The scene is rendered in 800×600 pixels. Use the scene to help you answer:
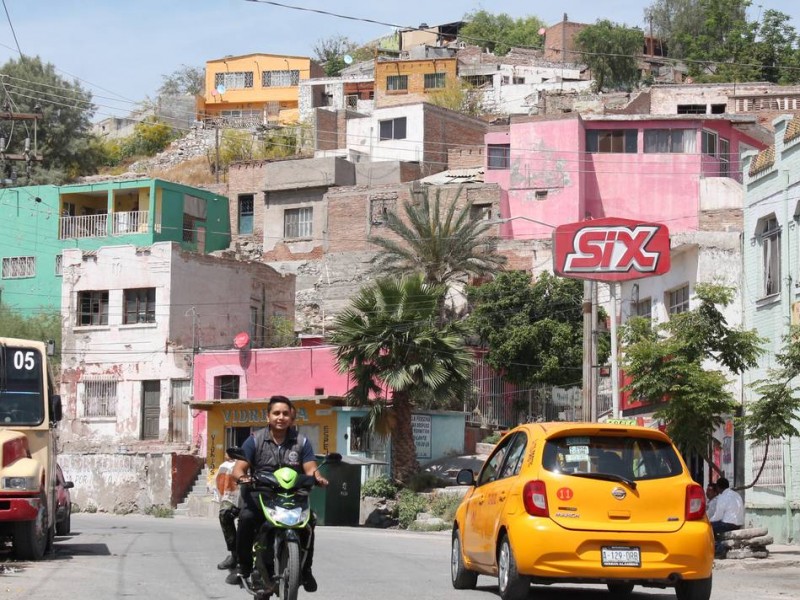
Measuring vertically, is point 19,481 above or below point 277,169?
below

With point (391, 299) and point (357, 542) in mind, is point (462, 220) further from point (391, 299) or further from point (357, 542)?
point (357, 542)

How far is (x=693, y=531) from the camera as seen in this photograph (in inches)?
498

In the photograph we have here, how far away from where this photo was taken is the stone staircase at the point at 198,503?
4759 centimetres

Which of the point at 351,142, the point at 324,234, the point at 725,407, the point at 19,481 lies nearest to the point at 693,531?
the point at 19,481

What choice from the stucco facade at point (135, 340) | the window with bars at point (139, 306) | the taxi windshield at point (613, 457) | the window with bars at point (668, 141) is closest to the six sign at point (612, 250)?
the taxi windshield at point (613, 457)

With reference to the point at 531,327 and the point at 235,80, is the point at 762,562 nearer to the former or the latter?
the point at 531,327

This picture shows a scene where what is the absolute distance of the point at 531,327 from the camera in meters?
52.5

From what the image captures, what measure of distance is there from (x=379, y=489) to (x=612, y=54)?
5312 centimetres

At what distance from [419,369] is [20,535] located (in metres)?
25.4

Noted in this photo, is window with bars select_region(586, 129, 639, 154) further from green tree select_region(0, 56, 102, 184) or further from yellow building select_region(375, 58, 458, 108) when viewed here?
green tree select_region(0, 56, 102, 184)

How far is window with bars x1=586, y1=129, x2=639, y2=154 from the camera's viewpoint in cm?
6600

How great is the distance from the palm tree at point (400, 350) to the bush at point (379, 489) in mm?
537

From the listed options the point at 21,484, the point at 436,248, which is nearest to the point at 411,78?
the point at 436,248

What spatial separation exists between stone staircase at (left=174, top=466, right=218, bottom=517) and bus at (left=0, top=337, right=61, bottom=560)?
1121 inches
